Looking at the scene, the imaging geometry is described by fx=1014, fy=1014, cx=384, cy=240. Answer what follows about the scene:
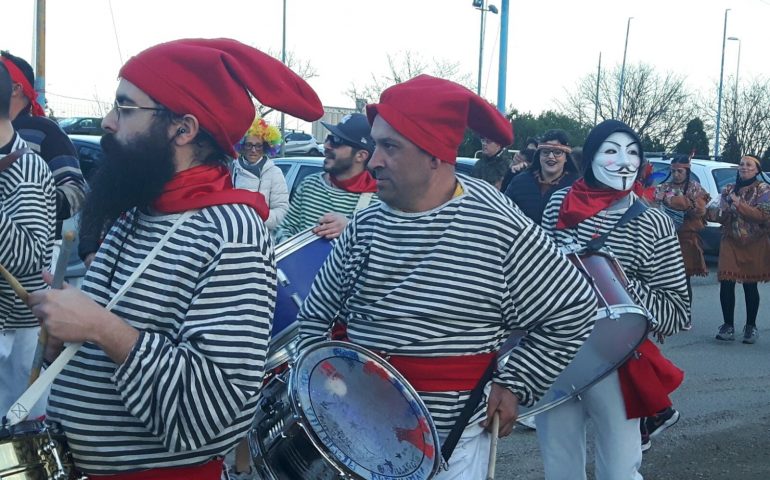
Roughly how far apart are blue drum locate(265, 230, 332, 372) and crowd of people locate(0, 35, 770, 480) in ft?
0.34

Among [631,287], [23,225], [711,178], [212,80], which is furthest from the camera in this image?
[711,178]

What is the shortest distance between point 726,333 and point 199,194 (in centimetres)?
880

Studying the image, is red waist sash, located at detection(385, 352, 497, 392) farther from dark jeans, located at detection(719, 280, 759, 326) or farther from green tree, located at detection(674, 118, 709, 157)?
green tree, located at detection(674, 118, 709, 157)

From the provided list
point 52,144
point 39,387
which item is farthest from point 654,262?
point 39,387

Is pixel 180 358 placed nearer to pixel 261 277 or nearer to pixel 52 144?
pixel 261 277

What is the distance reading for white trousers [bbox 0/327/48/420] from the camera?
428cm

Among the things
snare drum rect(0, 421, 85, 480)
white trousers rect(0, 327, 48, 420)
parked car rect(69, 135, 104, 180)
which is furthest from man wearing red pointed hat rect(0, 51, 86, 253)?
parked car rect(69, 135, 104, 180)

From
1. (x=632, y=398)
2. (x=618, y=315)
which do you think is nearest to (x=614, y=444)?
(x=632, y=398)

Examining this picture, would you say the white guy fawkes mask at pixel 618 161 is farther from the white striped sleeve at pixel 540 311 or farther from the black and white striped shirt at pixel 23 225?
the black and white striped shirt at pixel 23 225

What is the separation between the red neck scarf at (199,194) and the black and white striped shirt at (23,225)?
1.66 meters

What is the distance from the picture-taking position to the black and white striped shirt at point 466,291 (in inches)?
120

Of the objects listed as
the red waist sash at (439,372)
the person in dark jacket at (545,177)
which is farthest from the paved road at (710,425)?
the red waist sash at (439,372)

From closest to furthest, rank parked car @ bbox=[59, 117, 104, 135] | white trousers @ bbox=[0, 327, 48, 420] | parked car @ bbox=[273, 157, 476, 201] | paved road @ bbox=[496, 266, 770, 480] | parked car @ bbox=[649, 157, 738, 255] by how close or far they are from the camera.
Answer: white trousers @ bbox=[0, 327, 48, 420] → paved road @ bbox=[496, 266, 770, 480] → parked car @ bbox=[273, 157, 476, 201] → parked car @ bbox=[649, 157, 738, 255] → parked car @ bbox=[59, 117, 104, 135]

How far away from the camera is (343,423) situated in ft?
9.01
